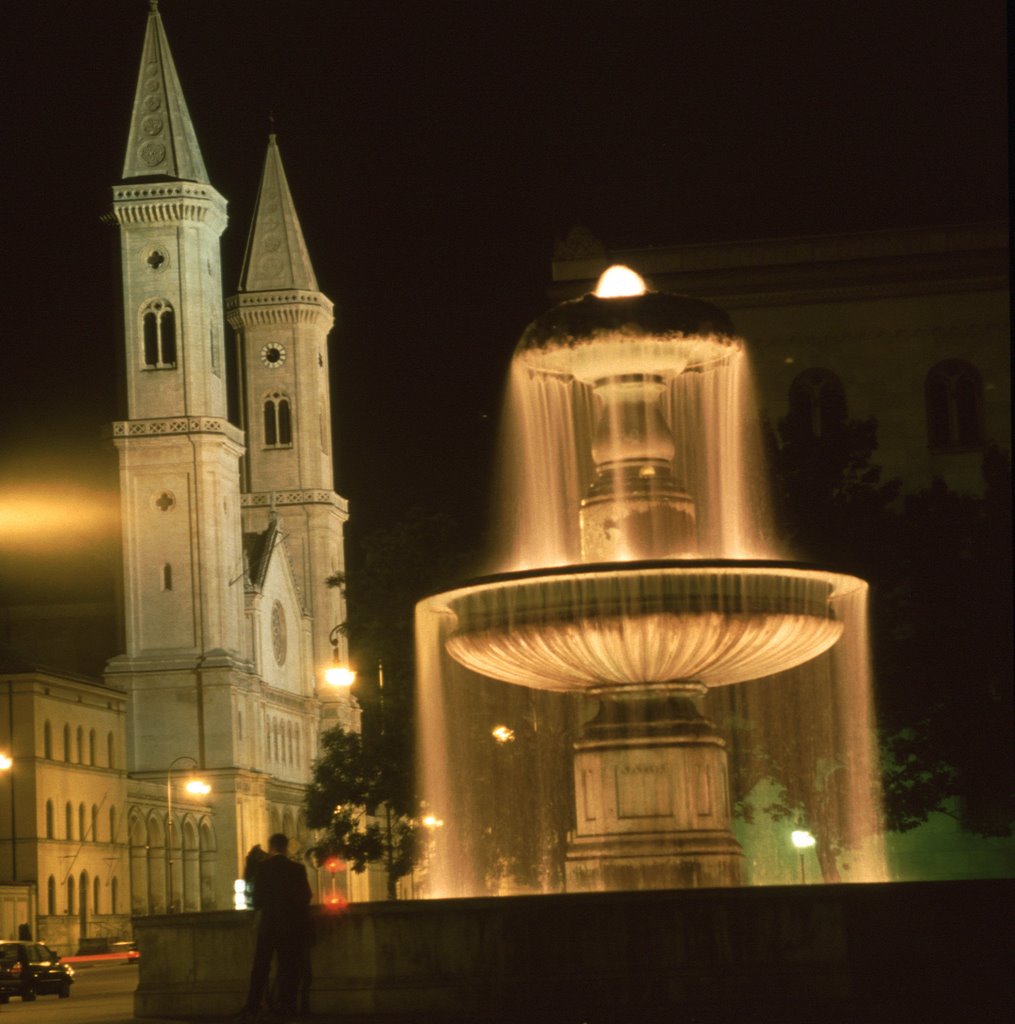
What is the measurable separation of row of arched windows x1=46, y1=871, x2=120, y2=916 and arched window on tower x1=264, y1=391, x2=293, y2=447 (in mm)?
40667

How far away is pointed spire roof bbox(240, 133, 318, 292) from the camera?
111 m

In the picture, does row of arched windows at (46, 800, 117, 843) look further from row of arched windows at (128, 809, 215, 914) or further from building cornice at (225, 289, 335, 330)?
building cornice at (225, 289, 335, 330)

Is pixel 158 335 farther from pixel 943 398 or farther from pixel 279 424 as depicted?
pixel 943 398

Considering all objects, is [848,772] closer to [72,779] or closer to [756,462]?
[756,462]

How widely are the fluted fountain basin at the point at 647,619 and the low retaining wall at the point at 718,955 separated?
118 inches

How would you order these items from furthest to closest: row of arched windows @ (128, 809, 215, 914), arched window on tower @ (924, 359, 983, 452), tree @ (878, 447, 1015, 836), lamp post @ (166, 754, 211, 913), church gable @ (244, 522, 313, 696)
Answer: church gable @ (244, 522, 313, 696)
lamp post @ (166, 754, 211, 913)
row of arched windows @ (128, 809, 215, 914)
arched window on tower @ (924, 359, 983, 452)
tree @ (878, 447, 1015, 836)

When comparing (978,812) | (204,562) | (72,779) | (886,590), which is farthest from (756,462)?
(204,562)

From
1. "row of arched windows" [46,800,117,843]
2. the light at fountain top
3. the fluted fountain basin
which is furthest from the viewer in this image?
"row of arched windows" [46,800,117,843]

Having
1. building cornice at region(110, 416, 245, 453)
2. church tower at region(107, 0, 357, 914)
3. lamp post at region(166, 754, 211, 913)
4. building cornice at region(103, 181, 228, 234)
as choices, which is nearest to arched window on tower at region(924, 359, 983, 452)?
lamp post at region(166, 754, 211, 913)

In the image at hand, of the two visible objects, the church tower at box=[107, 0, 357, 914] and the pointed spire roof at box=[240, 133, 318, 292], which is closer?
the church tower at box=[107, 0, 357, 914]

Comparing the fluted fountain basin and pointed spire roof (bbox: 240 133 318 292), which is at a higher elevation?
pointed spire roof (bbox: 240 133 318 292)

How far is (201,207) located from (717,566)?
7636 cm

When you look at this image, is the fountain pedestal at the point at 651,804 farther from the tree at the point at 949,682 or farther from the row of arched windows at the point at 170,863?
the row of arched windows at the point at 170,863

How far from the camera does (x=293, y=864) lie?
14.9 m
